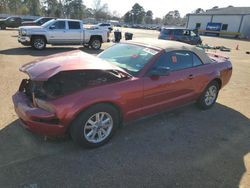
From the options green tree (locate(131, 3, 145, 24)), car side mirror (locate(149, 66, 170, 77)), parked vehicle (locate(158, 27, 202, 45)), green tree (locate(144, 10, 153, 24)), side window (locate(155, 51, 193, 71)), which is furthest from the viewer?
green tree (locate(144, 10, 153, 24))

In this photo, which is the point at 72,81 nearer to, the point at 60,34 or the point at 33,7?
the point at 60,34

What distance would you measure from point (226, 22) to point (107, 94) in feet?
182

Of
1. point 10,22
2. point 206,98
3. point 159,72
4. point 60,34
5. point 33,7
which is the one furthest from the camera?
point 33,7

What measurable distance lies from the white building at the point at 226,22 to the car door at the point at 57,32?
43.0 m

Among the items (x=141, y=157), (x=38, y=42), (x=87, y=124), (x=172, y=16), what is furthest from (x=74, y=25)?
(x=172, y=16)

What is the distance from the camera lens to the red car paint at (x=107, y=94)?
313 centimetres

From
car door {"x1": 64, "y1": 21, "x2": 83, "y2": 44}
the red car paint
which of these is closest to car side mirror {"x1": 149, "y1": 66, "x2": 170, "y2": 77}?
the red car paint

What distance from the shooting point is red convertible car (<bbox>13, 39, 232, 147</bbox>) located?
3.18 meters

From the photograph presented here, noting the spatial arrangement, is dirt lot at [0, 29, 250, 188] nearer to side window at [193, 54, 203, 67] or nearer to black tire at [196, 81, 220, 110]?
black tire at [196, 81, 220, 110]

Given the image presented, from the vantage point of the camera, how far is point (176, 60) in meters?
4.52

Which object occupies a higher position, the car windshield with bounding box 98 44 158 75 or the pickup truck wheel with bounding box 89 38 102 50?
the car windshield with bounding box 98 44 158 75

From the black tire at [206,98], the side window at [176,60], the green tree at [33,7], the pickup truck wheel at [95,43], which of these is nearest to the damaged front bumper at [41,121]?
the side window at [176,60]

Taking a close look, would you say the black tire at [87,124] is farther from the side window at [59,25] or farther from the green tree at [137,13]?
the green tree at [137,13]

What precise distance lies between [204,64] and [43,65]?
3.33 meters
